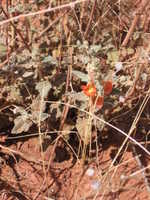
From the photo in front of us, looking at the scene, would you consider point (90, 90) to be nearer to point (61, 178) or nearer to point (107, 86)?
point (107, 86)

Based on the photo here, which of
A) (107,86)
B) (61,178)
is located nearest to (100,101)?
(107,86)

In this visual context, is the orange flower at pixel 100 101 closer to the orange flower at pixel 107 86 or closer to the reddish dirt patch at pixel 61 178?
the orange flower at pixel 107 86

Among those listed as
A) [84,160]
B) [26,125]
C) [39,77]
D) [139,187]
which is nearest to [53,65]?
[39,77]

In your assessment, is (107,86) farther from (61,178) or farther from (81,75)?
(61,178)

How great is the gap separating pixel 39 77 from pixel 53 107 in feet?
0.42

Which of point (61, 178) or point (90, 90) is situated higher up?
point (90, 90)

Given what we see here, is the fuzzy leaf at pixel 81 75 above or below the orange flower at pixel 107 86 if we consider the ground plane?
above

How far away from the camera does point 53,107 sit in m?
1.69

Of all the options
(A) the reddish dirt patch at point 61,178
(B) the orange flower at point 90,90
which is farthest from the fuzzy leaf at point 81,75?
(A) the reddish dirt patch at point 61,178

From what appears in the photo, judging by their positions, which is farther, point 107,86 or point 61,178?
point 61,178

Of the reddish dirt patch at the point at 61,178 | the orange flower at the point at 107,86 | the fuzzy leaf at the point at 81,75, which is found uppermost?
the fuzzy leaf at the point at 81,75

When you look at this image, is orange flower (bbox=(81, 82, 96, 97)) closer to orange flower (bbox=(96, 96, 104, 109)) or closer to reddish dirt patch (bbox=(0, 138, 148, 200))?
orange flower (bbox=(96, 96, 104, 109))

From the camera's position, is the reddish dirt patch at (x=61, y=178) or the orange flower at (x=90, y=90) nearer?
the orange flower at (x=90, y=90)

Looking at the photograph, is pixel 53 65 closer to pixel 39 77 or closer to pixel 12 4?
pixel 39 77
